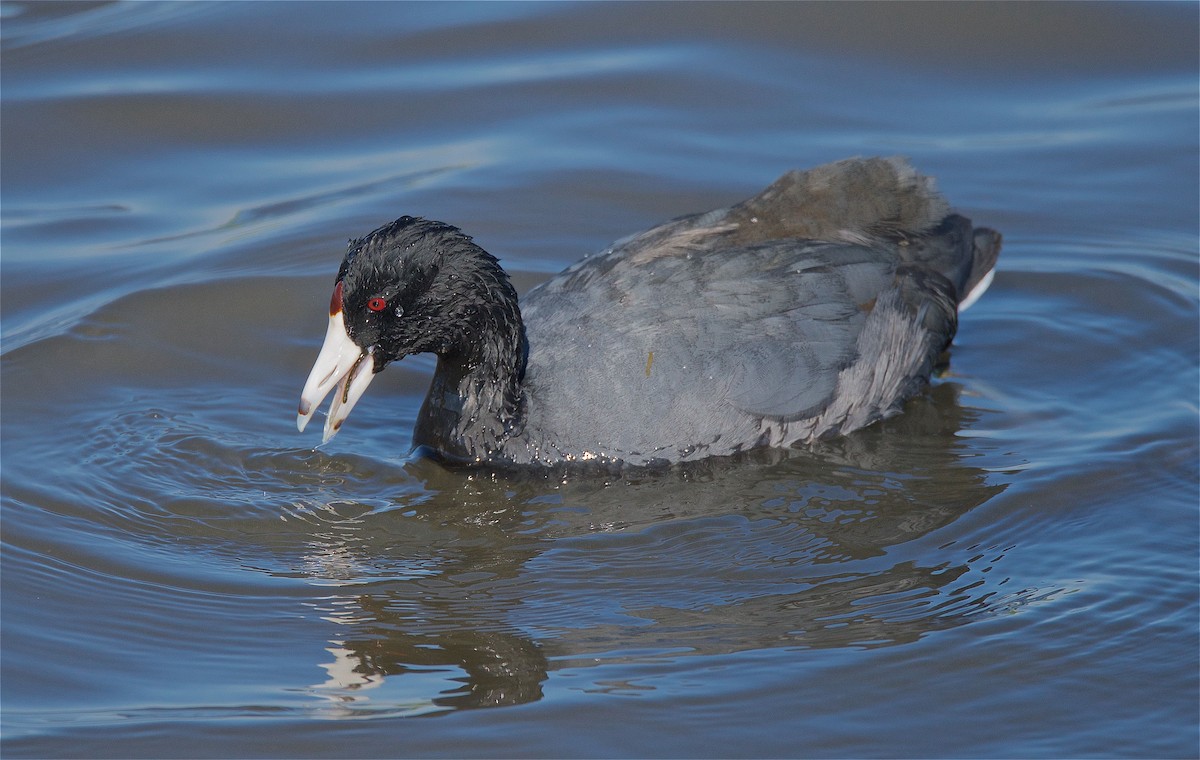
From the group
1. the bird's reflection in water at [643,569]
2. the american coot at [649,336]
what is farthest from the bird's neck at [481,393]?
the bird's reflection in water at [643,569]

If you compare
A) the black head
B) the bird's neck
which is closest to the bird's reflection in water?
the bird's neck

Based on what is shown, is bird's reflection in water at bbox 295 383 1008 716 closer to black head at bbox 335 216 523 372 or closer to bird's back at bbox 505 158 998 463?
bird's back at bbox 505 158 998 463

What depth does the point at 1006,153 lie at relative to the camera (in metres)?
7.33

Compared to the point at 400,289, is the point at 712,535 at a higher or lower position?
lower

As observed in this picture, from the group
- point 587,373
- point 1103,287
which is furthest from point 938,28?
point 587,373

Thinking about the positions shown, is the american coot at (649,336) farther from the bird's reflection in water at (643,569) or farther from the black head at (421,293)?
the bird's reflection in water at (643,569)

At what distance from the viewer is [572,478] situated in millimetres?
4977

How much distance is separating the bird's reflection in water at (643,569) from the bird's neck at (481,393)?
119 millimetres

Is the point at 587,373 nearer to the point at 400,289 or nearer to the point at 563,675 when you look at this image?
the point at 400,289

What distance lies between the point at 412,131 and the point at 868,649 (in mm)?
4608

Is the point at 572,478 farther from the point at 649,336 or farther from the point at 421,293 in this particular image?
the point at 421,293

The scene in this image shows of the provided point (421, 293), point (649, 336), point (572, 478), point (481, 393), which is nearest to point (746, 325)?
point (649, 336)

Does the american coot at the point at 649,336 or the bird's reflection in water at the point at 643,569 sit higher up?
the american coot at the point at 649,336

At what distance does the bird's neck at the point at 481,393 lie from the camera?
4.95 metres
